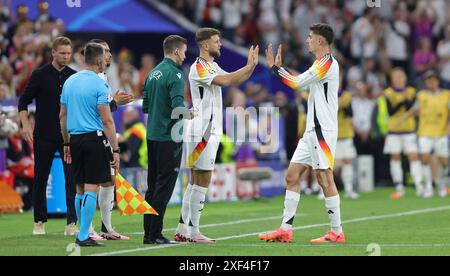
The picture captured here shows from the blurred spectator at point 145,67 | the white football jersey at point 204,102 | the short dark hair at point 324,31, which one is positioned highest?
the blurred spectator at point 145,67

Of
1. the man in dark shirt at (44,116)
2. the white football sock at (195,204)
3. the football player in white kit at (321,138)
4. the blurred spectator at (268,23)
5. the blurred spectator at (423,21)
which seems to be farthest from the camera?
the blurred spectator at (423,21)

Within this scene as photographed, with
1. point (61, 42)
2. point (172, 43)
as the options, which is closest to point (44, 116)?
point (61, 42)

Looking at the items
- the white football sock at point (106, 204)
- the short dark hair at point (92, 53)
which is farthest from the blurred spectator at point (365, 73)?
the short dark hair at point (92, 53)

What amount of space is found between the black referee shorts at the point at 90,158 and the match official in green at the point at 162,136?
1.91ft

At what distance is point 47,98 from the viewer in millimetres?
15820

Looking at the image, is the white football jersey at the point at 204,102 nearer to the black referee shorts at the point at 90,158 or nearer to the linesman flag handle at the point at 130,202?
the linesman flag handle at the point at 130,202

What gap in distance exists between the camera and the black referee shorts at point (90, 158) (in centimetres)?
1330

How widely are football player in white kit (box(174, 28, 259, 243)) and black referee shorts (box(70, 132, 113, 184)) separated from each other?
1.24m

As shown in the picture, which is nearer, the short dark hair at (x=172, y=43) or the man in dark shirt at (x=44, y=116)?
the short dark hair at (x=172, y=43)

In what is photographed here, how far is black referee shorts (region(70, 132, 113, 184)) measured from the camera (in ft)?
43.7

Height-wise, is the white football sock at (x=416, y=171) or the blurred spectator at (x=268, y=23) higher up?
the blurred spectator at (x=268, y=23)

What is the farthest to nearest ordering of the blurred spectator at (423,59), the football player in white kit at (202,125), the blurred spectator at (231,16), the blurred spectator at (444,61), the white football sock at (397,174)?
the blurred spectator at (444,61) → the blurred spectator at (423,59) → the blurred spectator at (231,16) → the white football sock at (397,174) → the football player in white kit at (202,125)

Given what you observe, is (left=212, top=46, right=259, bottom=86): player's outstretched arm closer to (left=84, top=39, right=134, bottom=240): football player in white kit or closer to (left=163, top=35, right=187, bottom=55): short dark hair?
(left=163, top=35, right=187, bottom=55): short dark hair

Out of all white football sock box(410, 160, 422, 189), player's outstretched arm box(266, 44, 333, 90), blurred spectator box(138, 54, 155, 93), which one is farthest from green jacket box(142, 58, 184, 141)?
blurred spectator box(138, 54, 155, 93)
